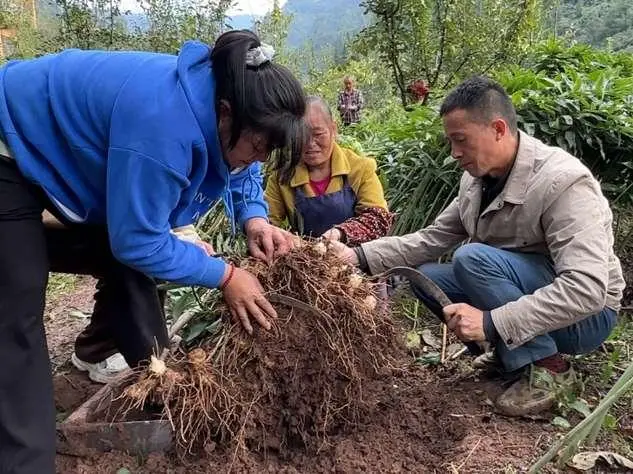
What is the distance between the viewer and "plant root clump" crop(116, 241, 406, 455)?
1.88 metres

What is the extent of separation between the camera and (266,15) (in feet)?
34.3

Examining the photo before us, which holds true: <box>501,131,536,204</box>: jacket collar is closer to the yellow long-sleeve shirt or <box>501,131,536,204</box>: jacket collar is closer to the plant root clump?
the plant root clump

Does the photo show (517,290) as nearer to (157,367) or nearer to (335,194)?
(335,194)

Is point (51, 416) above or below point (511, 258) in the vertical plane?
below

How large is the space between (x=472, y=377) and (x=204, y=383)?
114 cm

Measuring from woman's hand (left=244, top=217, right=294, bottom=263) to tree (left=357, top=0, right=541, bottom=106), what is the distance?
521cm

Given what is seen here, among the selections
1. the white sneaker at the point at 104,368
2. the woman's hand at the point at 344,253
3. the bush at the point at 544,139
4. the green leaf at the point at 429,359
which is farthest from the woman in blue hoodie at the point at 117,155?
the bush at the point at 544,139

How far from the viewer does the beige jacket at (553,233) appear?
6.61ft

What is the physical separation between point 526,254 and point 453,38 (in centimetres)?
536

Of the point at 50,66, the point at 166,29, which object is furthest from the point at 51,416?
the point at 166,29

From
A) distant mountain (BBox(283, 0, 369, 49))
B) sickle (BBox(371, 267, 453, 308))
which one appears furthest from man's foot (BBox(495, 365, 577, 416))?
distant mountain (BBox(283, 0, 369, 49))

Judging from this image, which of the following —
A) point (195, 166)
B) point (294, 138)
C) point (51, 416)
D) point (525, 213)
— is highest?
point (294, 138)

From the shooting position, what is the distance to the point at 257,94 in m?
1.54

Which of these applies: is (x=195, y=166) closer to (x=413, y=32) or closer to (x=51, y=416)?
(x=51, y=416)
